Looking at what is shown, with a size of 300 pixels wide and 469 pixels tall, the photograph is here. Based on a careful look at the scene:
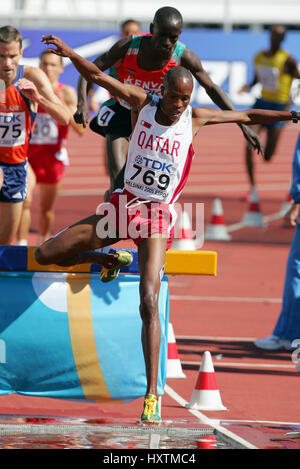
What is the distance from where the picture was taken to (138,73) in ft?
25.4

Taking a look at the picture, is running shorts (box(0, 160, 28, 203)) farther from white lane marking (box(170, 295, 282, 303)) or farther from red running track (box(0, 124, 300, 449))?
white lane marking (box(170, 295, 282, 303))

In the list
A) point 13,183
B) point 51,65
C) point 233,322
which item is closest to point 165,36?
point 13,183

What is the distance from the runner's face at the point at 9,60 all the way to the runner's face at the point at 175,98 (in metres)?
1.65

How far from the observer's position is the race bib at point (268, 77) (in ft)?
55.7

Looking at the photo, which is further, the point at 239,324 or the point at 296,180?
the point at 239,324

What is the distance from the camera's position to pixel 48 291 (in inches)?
278

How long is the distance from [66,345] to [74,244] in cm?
71

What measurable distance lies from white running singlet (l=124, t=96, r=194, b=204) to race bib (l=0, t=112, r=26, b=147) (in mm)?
1606

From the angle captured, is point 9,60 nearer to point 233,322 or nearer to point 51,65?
point 233,322

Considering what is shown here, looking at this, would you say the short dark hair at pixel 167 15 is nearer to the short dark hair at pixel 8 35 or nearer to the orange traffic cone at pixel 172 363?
the short dark hair at pixel 8 35
